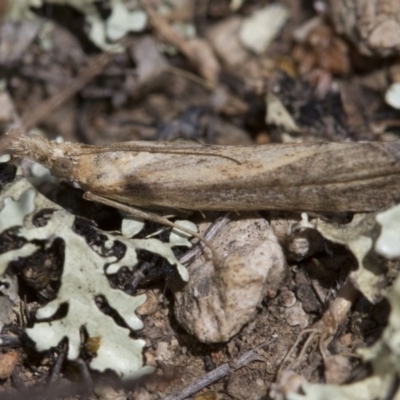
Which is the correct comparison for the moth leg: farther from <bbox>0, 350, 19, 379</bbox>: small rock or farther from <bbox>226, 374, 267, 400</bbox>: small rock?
<bbox>0, 350, 19, 379</bbox>: small rock

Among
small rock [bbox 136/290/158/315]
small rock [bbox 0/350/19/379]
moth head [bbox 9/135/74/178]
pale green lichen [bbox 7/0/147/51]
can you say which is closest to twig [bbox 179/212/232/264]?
small rock [bbox 136/290/158/315]

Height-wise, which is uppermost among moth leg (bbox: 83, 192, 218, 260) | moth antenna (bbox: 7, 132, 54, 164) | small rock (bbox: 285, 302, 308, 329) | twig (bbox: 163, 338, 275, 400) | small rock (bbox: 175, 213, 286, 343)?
moth antenna (bbox: 7, 132, 54, 164)

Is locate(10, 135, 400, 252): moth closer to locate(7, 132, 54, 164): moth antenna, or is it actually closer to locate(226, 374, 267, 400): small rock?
locate(7, 132, 54, 164): moth antenna

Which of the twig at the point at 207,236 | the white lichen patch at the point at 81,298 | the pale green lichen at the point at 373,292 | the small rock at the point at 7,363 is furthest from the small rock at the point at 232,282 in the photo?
the small rock at the point at 7,363

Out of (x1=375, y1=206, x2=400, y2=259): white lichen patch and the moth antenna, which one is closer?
(x1=375, y1=206, x2=400, y2=259): white lichen patch

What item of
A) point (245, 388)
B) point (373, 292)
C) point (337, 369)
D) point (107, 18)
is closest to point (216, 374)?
point (245, 388)

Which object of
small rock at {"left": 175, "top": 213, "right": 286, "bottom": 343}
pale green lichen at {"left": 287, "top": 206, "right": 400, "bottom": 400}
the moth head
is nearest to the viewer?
pale green lichen at {"left": 287, "top": 206, "right": 400, "bottom": 400}

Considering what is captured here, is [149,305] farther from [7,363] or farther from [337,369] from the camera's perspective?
[337,369]

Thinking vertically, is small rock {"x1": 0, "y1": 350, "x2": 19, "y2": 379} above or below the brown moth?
below

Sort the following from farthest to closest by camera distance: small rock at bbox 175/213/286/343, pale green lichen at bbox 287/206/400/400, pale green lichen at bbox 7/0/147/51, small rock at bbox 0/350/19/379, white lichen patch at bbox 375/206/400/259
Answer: pale green lichen at bbox 7/0/147/51 → small rock at bbox 0/350/19/379 → small rock at bbox 175/213/286/343 → white lichen patch at bbox 375/206/400/259 → pale green lichen at bbox 287/206/400/400
